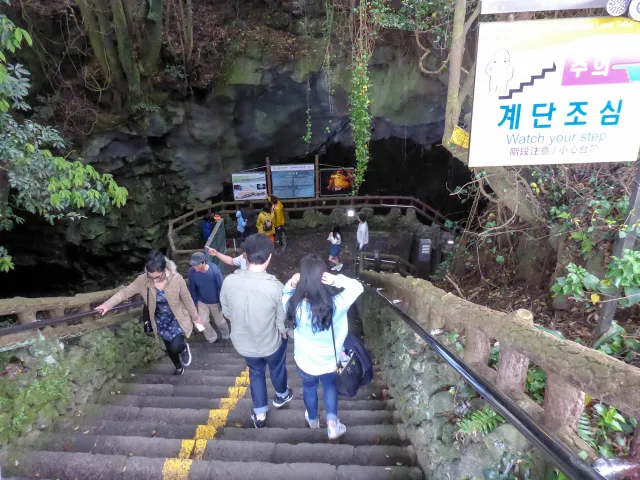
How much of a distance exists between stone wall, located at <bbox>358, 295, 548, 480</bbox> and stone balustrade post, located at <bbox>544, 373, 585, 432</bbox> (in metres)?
0.21

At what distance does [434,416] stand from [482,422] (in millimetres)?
590

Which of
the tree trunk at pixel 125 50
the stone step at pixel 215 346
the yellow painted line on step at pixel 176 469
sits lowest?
the stone step at pixel 215 346

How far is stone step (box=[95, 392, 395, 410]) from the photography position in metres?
3.76

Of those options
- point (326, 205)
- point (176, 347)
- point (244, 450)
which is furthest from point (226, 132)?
point (244, 450)

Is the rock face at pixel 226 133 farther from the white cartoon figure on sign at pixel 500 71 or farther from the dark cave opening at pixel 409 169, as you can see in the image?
the white cartoon figure on sign at pixel 500 71

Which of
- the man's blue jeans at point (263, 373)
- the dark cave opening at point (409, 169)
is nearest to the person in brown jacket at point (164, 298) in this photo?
the man's blue jeans at point (263, 373)

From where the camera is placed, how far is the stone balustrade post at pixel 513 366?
6.88 feet

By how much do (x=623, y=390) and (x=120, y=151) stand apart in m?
12.0

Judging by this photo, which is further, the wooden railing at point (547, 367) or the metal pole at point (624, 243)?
the metal pole at point (624, 243)

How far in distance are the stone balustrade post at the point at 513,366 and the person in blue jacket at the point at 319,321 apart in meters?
0.92

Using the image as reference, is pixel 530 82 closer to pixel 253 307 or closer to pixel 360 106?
pixel 253 307

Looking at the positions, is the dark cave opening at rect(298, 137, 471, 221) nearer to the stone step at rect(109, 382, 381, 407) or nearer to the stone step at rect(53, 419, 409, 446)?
the stone step at rect(109, 382, 381, 407)

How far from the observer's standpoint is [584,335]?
3.63 metres

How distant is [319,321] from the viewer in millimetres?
2648
